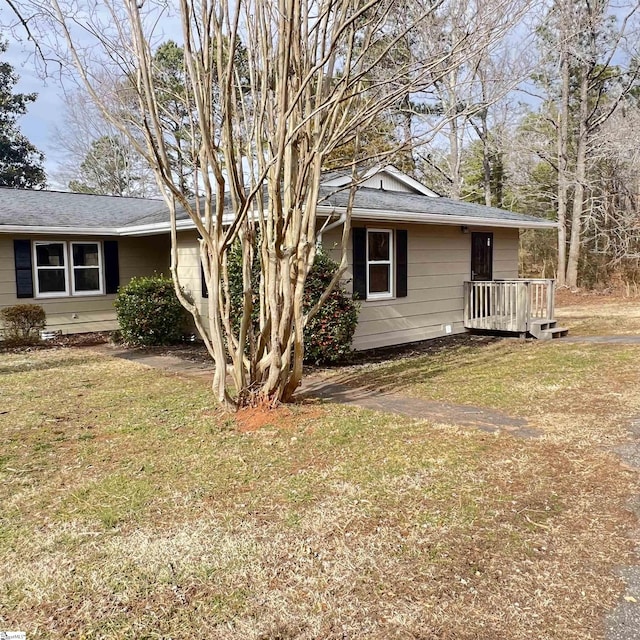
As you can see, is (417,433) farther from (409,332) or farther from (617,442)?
(409,332)

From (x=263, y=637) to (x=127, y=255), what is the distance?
37.2 feet

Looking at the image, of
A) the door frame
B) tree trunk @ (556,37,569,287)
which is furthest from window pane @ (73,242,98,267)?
tree trunk @ (556,37,569,287)

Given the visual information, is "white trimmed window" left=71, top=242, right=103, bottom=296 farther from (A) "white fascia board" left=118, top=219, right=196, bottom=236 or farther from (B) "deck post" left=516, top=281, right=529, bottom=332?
(B) "deck post" left=516, top=281, right=529, bottom=332

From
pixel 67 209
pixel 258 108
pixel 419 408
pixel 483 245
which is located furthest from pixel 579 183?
pixel 258 108

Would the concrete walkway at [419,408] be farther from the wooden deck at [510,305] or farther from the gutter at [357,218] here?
the wooden deck at [510,305]

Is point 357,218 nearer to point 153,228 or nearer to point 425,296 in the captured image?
point 425,296

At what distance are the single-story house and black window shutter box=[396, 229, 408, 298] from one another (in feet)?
0.06

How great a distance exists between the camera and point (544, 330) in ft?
34.3

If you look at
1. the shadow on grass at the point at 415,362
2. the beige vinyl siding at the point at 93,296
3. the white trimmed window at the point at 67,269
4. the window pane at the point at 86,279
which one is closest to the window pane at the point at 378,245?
the shadow on grass at the point at 415,362

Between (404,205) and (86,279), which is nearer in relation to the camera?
(404,205)

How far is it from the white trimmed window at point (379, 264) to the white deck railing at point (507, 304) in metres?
2.38

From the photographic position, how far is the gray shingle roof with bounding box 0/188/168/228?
10969mm

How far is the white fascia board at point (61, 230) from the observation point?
10.2 metres

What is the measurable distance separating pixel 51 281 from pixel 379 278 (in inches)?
268
